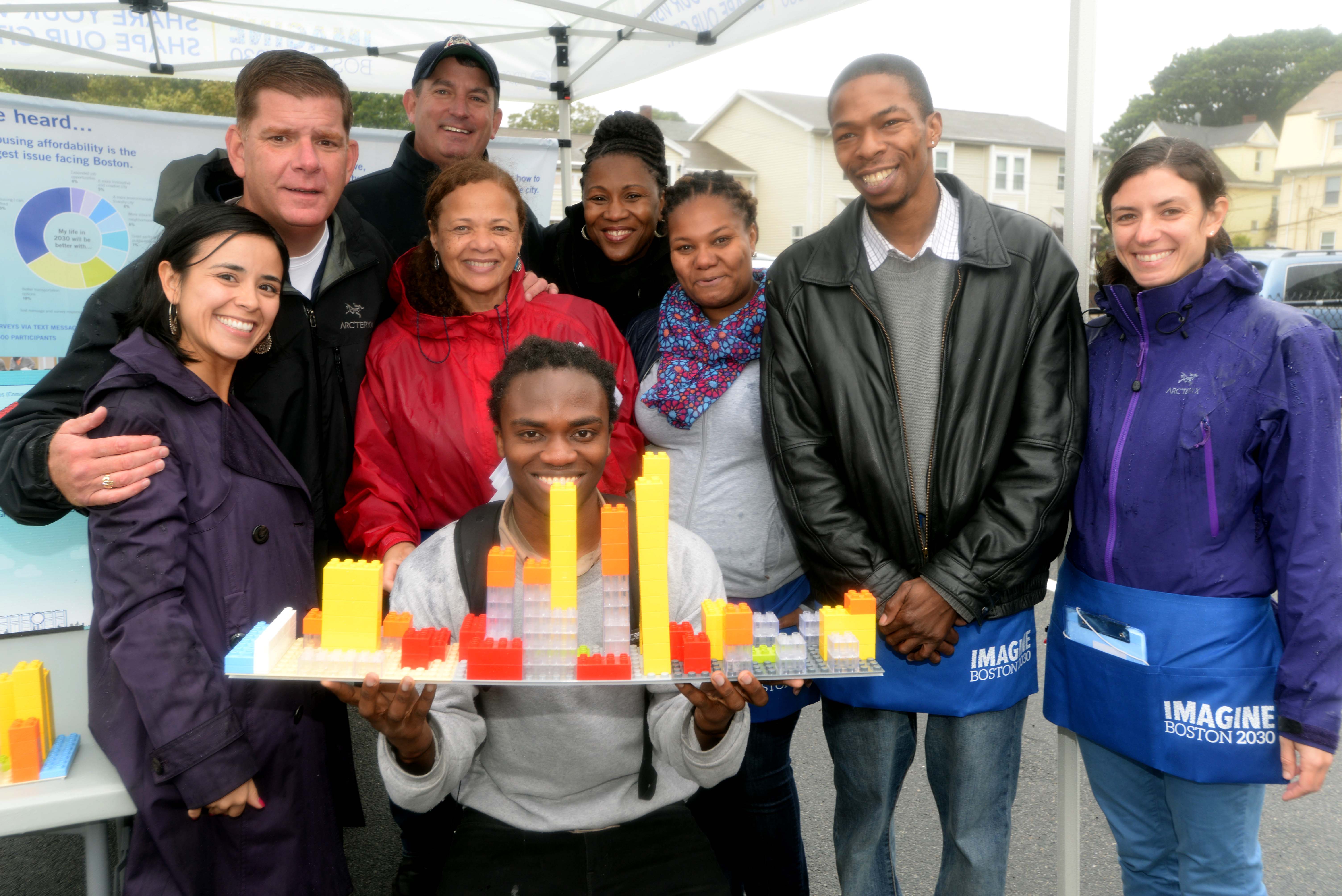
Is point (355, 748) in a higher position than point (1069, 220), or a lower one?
lower

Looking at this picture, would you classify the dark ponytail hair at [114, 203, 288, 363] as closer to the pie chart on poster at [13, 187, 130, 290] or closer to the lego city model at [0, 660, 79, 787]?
the lego city model at [0, 660, 79, 787]

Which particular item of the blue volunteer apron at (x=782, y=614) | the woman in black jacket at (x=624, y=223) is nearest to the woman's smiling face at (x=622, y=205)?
the woman in black jacket at (x=624, y=223)

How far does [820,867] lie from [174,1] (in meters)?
5.76

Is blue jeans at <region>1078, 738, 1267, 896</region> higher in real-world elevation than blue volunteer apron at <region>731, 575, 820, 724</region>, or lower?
lower

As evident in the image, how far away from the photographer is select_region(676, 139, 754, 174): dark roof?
121 ft

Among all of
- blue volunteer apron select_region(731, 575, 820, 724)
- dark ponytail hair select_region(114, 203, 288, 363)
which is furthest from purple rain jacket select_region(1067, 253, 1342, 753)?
dark ponytail hair select_region(114, 203, 288, 363)

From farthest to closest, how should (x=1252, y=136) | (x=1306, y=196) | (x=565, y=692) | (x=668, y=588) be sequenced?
(x=1252, y=136)
(x=1306, y=196)
(x=565, y=692)
(x=668, y=588)

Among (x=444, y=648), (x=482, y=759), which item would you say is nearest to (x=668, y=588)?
(x=444, y=648)

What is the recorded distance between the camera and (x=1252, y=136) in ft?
191

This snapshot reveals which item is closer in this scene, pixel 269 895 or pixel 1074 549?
A: pixel 269 895

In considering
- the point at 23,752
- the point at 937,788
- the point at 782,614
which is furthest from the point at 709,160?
the point at 23,752

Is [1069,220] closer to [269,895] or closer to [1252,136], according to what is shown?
[269,895]

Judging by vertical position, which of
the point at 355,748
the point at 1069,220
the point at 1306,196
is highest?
the point at 1306,196

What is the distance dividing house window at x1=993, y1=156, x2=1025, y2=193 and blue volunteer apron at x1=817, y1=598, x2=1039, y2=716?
39148 mm
